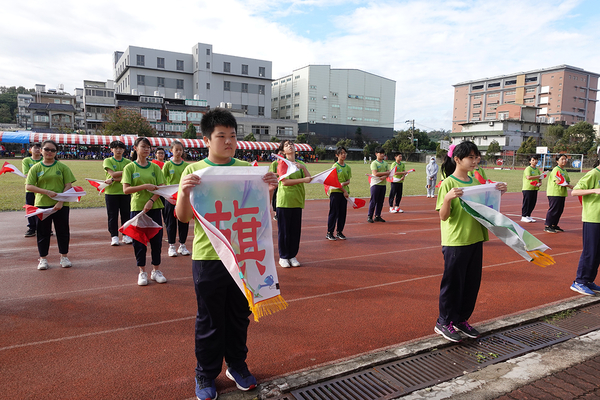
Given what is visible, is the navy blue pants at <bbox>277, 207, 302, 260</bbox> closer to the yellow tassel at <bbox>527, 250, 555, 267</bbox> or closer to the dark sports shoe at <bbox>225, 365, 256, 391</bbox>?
the dark sports shoe at <bbox>225, 365, 256, 391</bbox>

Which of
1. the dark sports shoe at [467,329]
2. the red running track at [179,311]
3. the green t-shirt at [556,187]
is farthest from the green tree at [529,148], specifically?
the dark sports shoe at [467,329]

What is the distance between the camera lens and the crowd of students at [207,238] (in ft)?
8.73

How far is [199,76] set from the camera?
7188 centimetres

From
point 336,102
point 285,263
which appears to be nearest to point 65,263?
point 285,263

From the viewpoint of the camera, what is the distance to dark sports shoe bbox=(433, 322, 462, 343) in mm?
3637

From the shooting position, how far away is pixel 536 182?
10109 mm

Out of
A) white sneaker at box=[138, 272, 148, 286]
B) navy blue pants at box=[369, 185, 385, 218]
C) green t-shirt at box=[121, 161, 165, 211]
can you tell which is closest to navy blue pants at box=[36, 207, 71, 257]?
green t-shirt at box=[121, 161, 165, 211]

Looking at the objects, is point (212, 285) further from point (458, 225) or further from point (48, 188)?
point (48, 188)

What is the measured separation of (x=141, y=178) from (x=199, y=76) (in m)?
72.7

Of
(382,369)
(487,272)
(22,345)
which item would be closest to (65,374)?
(22,345)

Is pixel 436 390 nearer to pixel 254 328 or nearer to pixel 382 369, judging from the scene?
pixel 382 369

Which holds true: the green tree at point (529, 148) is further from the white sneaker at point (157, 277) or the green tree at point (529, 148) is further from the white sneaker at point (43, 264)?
the white sneaker at point (43, 264)

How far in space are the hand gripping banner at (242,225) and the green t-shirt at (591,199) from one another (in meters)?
4.51

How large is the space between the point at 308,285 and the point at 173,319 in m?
1.95
